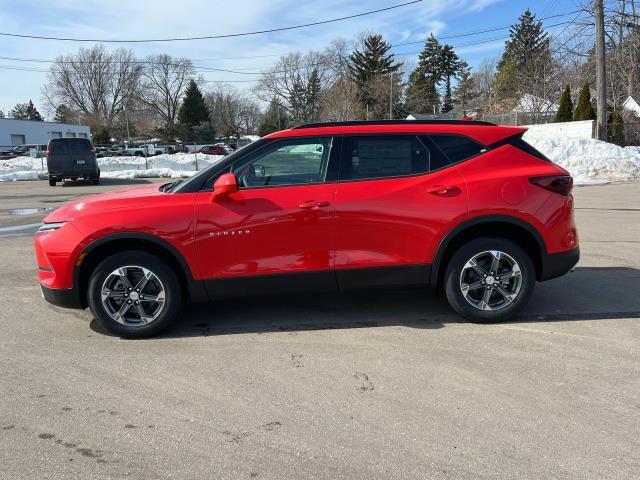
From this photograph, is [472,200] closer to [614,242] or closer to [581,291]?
[581,291]

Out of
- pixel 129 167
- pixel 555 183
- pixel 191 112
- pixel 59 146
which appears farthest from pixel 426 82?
pixel 555 183

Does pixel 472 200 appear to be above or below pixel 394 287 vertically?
above

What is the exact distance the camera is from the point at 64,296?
4449mm

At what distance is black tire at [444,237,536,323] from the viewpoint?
4.65 meters

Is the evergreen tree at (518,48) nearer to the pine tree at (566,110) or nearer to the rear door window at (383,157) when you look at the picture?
the pine tree at (566,110)

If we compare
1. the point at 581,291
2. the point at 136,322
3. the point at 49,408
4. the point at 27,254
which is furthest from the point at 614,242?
the point at 27,254

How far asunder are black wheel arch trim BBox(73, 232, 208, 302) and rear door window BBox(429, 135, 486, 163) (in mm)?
2438

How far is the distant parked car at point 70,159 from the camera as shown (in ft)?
67.2

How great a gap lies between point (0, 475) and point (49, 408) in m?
0.71

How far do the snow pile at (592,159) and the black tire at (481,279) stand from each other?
1573 cm

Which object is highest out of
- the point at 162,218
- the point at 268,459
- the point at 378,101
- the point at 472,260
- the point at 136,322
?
the point at 378,101

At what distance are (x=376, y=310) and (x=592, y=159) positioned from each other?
1830cm

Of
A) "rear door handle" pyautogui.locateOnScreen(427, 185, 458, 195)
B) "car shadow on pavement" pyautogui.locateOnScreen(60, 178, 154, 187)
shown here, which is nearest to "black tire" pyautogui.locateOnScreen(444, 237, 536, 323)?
"rear door handle" pyautogui.locateOnScreen(427, 185, 458, 195)

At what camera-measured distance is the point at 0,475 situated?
271 centimetres
